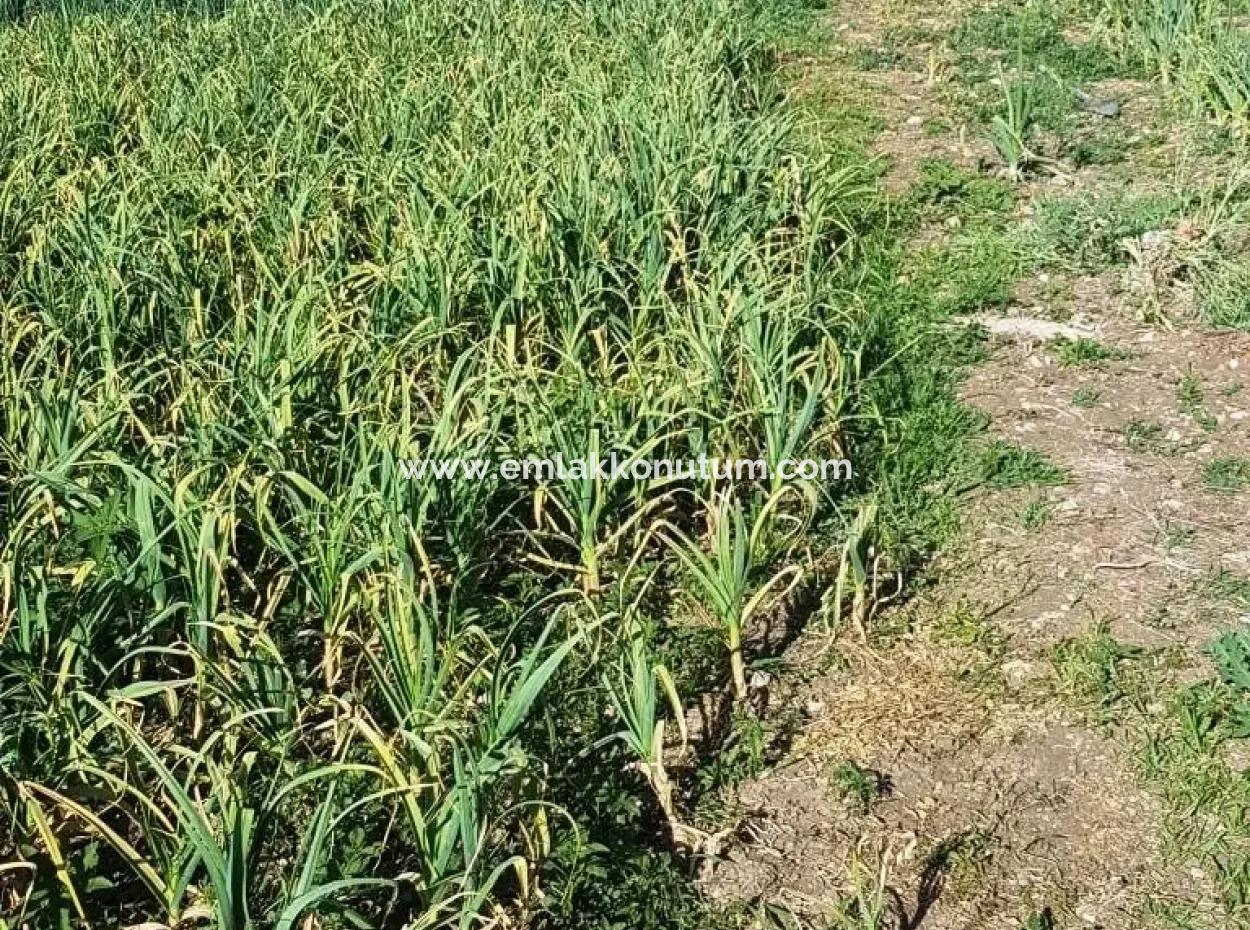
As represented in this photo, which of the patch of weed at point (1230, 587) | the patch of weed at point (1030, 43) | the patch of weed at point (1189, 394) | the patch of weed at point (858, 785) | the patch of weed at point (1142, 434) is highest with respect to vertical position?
the patch of weed at point (1030, 43)

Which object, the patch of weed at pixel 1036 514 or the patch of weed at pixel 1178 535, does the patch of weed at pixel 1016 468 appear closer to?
the patch of weed at pixel 1036 514

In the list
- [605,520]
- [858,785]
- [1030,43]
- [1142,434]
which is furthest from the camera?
[1030,43]

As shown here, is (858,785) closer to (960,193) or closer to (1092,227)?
(1092,227)

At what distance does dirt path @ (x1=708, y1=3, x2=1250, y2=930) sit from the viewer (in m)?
2.34

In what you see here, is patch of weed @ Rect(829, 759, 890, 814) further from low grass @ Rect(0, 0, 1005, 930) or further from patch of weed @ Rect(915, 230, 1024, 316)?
patch of weed @ Rect(915, 230, 1024, 316)

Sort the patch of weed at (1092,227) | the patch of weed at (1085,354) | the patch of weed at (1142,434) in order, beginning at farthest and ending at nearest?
the patch of weed at (1092,227) → the patch of weed at (1085,354) → the patch of weed at (1142,434)

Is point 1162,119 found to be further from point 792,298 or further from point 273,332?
point 273,332

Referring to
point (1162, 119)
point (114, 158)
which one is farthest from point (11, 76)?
point (1162, 119)

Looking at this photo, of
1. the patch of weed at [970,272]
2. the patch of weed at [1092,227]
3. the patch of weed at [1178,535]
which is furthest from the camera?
the patch of weed at [1092,227]

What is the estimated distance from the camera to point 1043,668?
284 centimetres

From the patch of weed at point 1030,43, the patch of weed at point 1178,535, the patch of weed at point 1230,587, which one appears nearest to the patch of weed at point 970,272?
the patch of weed at point 1178,535

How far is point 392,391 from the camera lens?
317 centimetres

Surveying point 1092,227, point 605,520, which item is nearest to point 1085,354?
point 1092,227

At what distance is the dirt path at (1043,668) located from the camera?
234 centimetres
